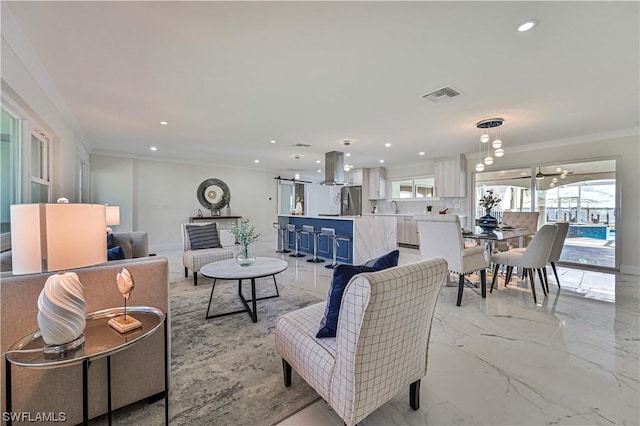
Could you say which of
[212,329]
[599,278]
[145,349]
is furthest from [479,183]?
[145,349]

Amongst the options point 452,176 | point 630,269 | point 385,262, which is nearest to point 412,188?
point 452,176

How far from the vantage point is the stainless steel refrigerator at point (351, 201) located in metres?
8.72

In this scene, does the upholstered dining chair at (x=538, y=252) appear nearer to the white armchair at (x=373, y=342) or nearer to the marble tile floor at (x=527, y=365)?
the marble tile floor at (x=527, y=365)

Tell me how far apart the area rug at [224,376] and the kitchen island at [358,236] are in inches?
92.5

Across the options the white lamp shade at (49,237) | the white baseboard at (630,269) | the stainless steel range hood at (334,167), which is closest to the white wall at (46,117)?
the white lamp shade at (49,237)

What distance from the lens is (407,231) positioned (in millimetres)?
7320

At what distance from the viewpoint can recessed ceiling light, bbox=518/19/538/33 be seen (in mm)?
1773

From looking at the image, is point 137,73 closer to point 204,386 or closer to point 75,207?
point 75,207

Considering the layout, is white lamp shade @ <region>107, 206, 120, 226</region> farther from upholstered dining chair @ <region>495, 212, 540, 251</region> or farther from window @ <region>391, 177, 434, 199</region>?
window @ <region>391, 177, 434, 199</region>

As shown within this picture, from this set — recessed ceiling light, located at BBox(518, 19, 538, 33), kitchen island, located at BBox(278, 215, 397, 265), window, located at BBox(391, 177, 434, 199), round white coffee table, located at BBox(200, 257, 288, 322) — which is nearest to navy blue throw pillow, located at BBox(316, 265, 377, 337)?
round white coffee table, located at BBox(200, 257, 288, 322)

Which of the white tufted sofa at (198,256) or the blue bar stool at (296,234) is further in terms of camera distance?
the blue bar stool at (296,234)

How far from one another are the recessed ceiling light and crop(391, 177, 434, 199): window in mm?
5791

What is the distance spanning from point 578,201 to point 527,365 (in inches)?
194

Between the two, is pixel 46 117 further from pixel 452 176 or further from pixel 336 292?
pixel 452 176
